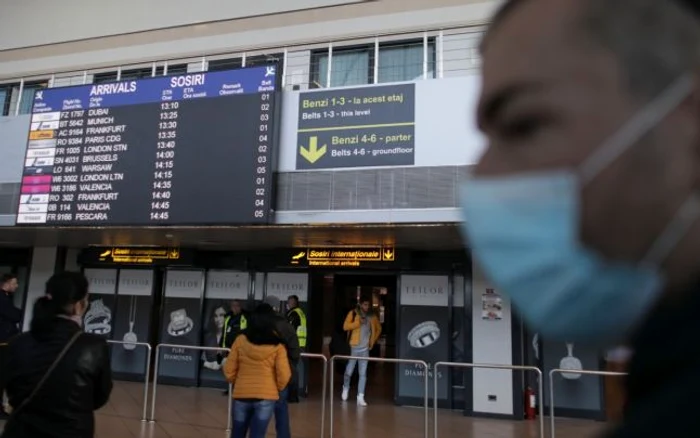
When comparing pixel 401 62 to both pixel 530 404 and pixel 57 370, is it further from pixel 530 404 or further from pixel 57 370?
pixel 57 370

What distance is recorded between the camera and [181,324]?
11.7 m

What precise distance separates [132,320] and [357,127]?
25.4ft

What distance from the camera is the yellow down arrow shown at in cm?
756

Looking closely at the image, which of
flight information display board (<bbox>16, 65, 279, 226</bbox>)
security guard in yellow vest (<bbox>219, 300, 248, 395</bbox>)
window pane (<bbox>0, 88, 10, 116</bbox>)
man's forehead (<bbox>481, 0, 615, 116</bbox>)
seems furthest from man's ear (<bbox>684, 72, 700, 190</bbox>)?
window pane (<bbox>0, 88, 10, 116</bbox>)

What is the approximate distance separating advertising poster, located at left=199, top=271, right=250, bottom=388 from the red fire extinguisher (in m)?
5.92

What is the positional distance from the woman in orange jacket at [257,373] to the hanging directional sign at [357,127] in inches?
122

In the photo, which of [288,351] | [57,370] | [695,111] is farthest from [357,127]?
[695,111]

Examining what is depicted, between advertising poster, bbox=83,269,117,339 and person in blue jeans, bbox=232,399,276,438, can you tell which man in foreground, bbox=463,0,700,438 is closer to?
person in blue jeans, bbox=232,399,276,438

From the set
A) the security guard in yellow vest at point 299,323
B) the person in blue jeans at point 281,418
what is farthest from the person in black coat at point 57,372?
the security guard in yellow vest at point 299,323

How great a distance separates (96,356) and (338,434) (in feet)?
17.0

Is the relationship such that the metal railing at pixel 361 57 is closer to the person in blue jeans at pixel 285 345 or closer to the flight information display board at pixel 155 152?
the flight information display board at pixel 155 152

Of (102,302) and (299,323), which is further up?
(102,302)

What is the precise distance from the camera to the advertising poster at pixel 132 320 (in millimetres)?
11805

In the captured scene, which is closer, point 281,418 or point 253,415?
point 253,415
